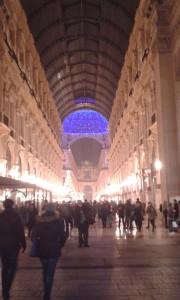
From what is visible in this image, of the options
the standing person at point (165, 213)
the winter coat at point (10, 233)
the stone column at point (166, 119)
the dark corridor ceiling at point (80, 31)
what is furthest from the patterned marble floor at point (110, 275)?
the dark corridor ceiling at point (80, 31)

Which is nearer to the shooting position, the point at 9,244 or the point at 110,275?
the point at 9,244

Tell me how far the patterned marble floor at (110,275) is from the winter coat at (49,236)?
113 cm

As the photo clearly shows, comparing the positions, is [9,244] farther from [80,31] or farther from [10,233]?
[80,31]

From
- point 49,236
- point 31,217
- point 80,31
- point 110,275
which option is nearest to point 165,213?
point 31,217

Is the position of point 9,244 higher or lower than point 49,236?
lower

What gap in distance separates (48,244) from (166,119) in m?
17.0

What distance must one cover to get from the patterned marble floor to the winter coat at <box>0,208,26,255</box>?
1071 millimetres

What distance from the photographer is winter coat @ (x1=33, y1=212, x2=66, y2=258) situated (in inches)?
250

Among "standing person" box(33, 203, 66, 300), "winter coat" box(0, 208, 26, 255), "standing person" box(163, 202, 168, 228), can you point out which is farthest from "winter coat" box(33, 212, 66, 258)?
"standing person" box(163, 202, 168, 228)

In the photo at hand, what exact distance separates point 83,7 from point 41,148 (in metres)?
16.2

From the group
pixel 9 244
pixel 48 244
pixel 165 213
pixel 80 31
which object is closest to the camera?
pixel 48 244

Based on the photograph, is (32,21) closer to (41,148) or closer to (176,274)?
(41,148)

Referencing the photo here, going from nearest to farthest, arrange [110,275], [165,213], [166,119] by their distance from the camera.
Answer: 1. [110,275]
2. [165,213]
3. [166,119]

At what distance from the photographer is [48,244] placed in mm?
6367
